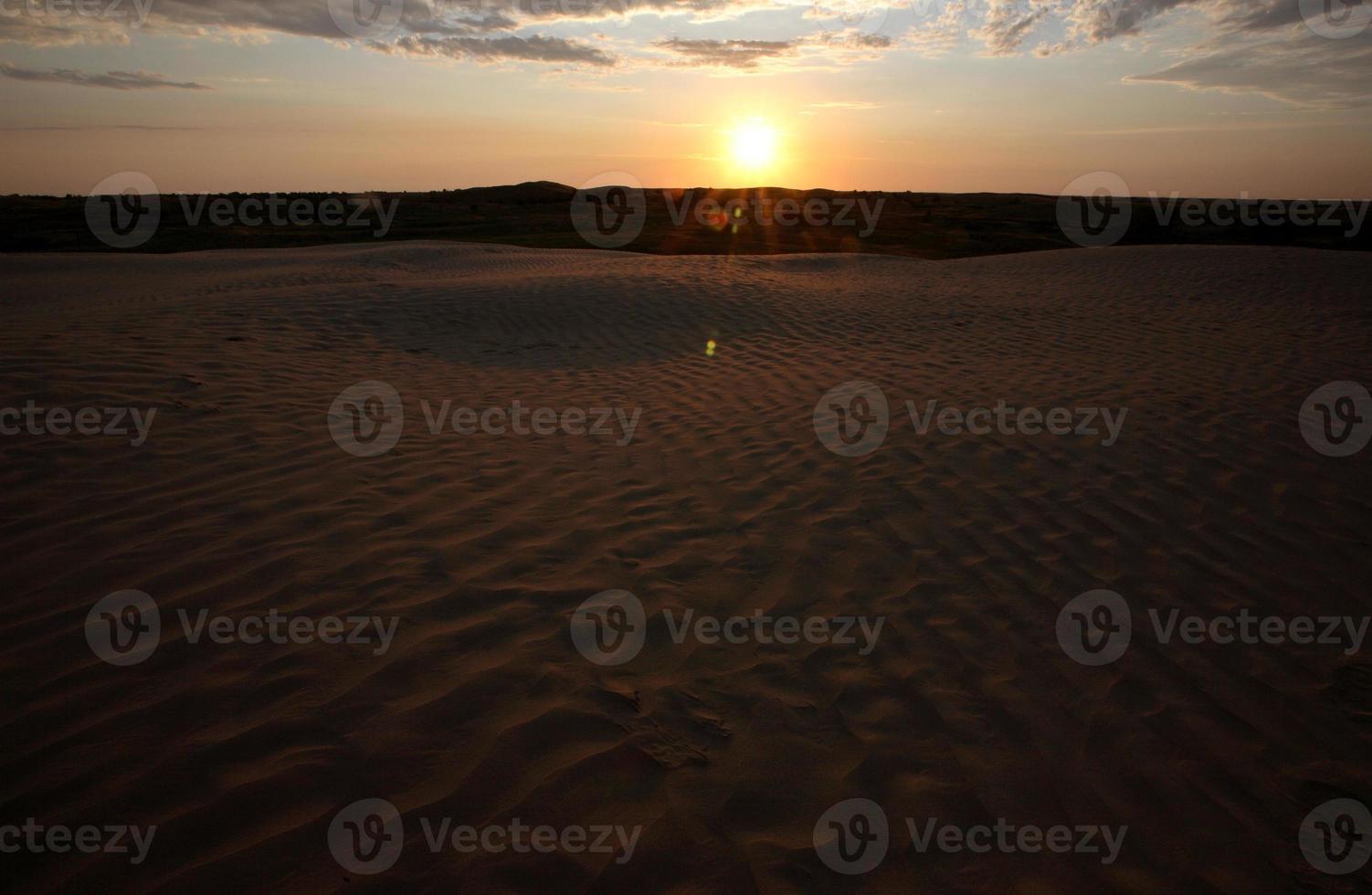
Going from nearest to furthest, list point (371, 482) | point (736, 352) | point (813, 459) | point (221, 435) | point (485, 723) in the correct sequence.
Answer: point (485, 723)
point (371, 482)
point (221, 435)
point (813, 459)
point (736, 352)

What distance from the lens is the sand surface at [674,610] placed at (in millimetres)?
2180

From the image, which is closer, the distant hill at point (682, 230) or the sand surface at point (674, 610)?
the sand surface at point (674, 610)

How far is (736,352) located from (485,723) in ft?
22.5

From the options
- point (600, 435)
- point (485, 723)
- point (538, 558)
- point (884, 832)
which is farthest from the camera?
point (600, 435)

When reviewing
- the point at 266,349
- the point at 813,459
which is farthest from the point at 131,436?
the point at 813,459

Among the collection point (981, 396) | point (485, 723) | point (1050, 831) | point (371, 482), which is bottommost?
point (1050, 831)

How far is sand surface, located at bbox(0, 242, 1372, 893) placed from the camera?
2.18 meters

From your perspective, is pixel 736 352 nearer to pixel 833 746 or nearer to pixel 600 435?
pixel 600 435

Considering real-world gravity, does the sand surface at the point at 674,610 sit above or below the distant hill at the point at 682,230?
below

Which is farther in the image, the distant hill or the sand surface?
the distant hill

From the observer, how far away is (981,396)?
21.9ft

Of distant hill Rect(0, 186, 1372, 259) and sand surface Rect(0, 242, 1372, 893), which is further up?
distant hill Rect(0, 186, 1372, 259)

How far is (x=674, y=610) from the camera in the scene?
3.37 meters

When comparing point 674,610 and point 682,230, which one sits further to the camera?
point 682,230
